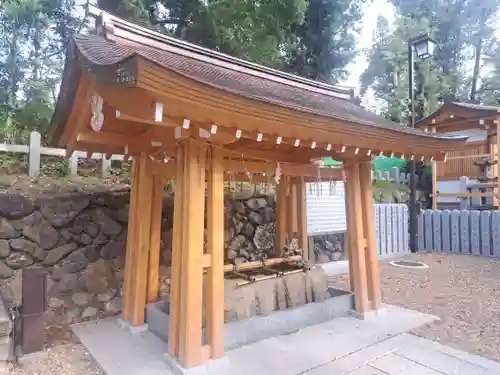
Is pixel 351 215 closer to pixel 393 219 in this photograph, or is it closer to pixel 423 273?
pixel 423 273

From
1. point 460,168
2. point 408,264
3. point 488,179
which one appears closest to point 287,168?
point 408,264

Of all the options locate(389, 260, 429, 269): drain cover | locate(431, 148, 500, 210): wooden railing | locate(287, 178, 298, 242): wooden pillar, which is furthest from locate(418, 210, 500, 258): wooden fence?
locate(287, 178, 298, 242): wooden pillar

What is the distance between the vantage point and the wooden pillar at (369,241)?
4.33 m

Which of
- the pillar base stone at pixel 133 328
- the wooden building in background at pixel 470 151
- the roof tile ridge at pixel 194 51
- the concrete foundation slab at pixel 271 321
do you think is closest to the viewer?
the concrete foundation slab at pixel 271 321

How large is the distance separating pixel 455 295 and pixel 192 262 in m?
4.48

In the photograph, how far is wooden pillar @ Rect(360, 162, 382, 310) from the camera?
14.2ft

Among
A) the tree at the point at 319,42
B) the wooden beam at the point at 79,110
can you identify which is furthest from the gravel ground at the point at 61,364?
the tree at the point at 319,42

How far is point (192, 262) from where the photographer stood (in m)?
2.89

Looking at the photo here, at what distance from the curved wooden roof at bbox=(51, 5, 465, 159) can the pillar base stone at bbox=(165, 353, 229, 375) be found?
79.7 inches

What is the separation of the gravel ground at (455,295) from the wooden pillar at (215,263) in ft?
7.64

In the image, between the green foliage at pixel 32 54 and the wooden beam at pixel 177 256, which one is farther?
the green foliage at pixel 32 54

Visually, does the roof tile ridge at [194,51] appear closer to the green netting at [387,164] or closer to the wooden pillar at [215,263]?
the wooden pillar at [215,263]

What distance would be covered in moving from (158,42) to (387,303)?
469 cm

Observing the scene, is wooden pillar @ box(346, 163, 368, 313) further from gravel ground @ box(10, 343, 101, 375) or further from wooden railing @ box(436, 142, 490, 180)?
wooden railing @ box(436, 142, 490, 180)
